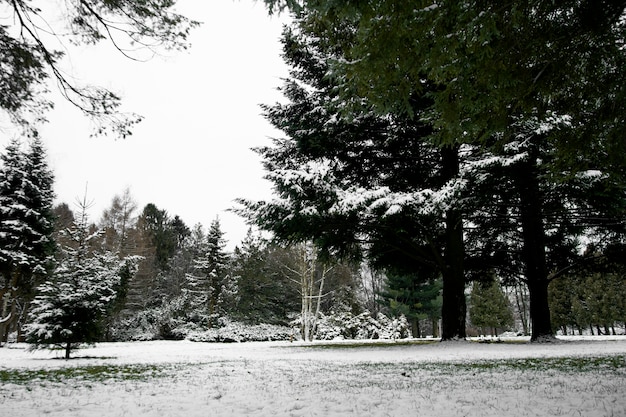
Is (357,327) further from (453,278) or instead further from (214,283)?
(453,278)

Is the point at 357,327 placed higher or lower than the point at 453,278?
lower

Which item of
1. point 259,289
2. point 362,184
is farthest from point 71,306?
point 259,289

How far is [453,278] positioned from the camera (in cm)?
1282

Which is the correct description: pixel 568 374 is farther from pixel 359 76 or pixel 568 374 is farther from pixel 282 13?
pixel 282 13

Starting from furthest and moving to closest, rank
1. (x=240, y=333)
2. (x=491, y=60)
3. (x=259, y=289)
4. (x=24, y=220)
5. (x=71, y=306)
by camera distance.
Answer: (x=259, y=289), (x=240, y=333), (x=24, y=220), (x=71, y=306), (x=491, y=60)

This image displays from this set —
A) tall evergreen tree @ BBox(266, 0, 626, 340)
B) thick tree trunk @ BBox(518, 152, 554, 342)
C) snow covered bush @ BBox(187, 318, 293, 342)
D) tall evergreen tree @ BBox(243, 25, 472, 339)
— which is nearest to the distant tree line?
snow covered bush @ BBox(187, 318, 293, 342)

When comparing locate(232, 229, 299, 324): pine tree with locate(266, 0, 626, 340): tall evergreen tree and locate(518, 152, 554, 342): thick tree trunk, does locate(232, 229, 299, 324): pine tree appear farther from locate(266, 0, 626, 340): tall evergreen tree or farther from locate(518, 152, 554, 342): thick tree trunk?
locate(266, 0, 626, 340): tall evergreen tree

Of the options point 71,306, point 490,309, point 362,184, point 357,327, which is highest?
point 362,184

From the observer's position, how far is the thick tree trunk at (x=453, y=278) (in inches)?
498

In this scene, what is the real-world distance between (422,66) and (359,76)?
2.21ft

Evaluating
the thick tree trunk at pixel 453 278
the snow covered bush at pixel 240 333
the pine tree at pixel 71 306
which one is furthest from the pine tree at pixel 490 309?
the pine tree at pixel 71 306

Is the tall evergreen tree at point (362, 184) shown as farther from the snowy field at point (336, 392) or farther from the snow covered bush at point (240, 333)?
the snow covered bush at point (240, 333)

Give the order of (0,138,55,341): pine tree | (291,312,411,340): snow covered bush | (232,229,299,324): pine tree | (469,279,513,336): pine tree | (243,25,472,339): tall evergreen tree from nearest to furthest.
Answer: (243,25,472,339): tall evergreen tree, (0,138,55,341): pine tree, (291,312,411,340): snow covered bush, (232,229,299,324): pine tree, (469,279,513,336): pine tree

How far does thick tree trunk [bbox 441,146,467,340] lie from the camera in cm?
1266
